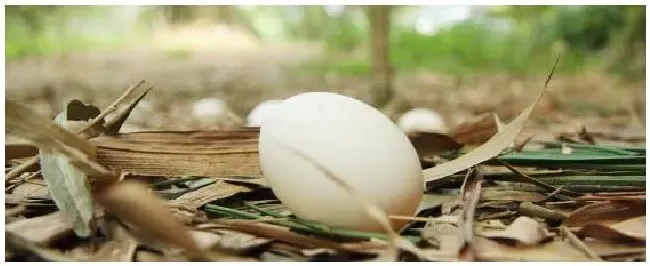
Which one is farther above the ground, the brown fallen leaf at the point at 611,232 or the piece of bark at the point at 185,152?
the piece of bark at the point at 185,152

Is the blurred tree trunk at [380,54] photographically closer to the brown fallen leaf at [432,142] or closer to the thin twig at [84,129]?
the brown fallen leaf at [432,142]

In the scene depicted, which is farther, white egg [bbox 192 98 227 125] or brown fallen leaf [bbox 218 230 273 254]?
white egg [bbox 192 98 227 125]

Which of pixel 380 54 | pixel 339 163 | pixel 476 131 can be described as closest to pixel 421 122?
pixel 476 131

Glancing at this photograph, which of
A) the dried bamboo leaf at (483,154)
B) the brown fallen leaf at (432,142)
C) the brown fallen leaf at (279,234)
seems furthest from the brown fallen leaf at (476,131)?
→ the brown fallen leaf at (279,234)

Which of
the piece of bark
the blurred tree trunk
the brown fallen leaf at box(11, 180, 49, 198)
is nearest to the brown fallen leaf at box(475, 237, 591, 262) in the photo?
the piece of bark

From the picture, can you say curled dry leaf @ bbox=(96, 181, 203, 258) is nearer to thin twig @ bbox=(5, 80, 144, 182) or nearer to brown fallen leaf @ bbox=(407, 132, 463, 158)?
thin twig @ bbox=(5, 80, 144, 182)

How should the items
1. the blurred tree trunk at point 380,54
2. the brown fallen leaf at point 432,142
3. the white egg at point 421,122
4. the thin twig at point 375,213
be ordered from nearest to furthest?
the thin twig at point 375,213, the brown fallen leaf at point 432,142, the white egg at point 421,122, the blurred tree trunk at point 380,54
